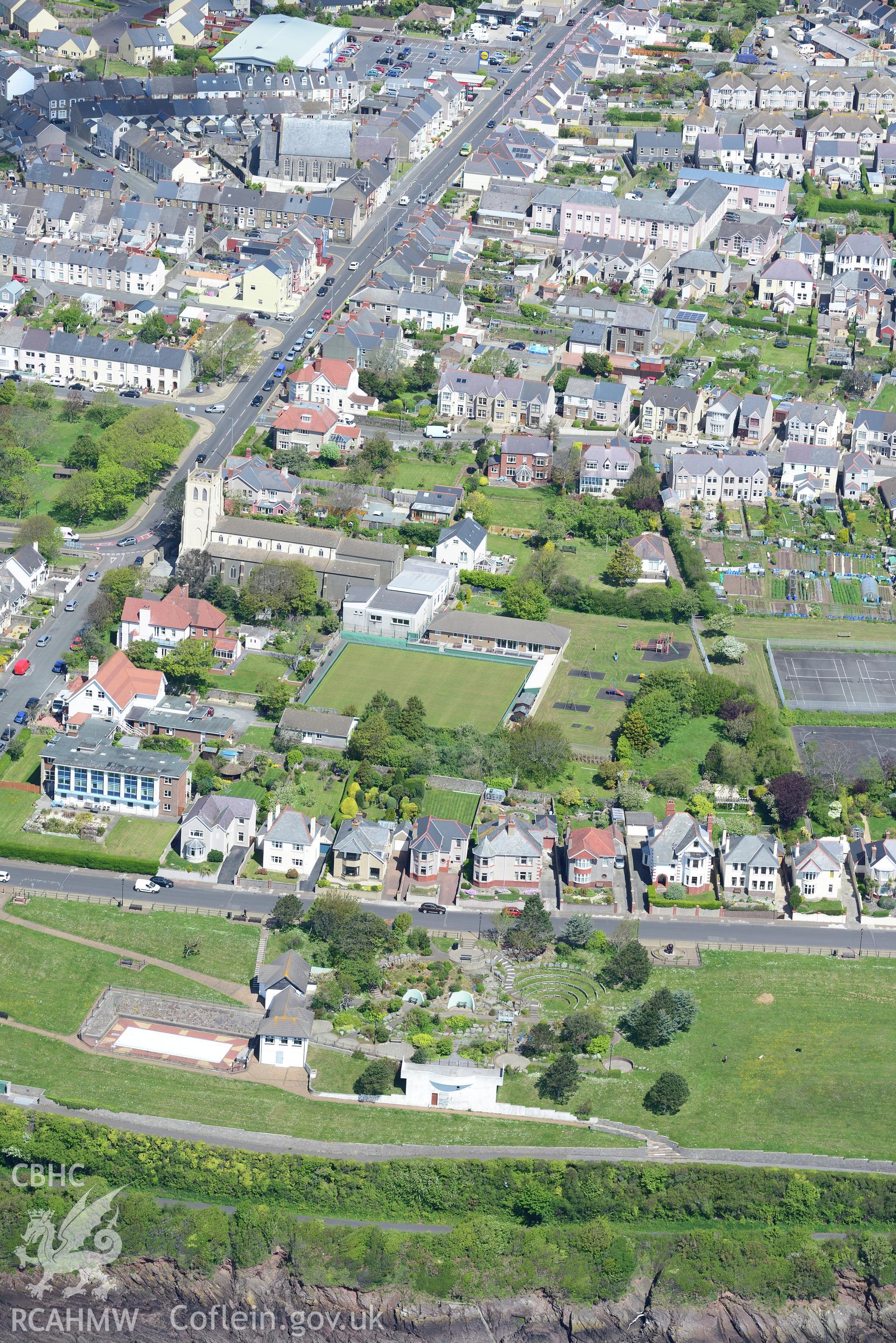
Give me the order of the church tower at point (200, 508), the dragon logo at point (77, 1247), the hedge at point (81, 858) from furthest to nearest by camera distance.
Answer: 1. the church tower at point (200, 508)
2. the hedge at point (81, 858)
3. the dragon logo at point (77, 1247)

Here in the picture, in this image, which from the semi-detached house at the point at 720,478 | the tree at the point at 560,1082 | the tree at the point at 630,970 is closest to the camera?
the tree at the point at 560,1082

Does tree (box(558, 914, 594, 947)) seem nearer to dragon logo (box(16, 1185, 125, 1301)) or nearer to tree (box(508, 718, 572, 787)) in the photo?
tree (box(508, 718, 572, 787))

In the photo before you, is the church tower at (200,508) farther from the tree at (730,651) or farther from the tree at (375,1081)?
the tree at (375,1081)

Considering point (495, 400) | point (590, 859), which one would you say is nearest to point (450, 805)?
point (590, 859)

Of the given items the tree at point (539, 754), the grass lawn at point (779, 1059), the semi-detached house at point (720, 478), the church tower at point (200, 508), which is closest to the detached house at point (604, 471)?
the semi-detached house at point (720, 478)

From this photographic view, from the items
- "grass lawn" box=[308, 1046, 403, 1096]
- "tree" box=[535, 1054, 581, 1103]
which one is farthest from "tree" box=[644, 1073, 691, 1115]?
"grass lawn" box=[308, 1046, 403, 1096]

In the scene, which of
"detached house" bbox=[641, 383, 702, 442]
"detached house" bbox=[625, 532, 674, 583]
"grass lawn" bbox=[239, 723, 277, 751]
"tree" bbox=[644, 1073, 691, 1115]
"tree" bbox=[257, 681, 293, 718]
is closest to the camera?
"tree" bbox=[644, 1073, 691, 1115]
